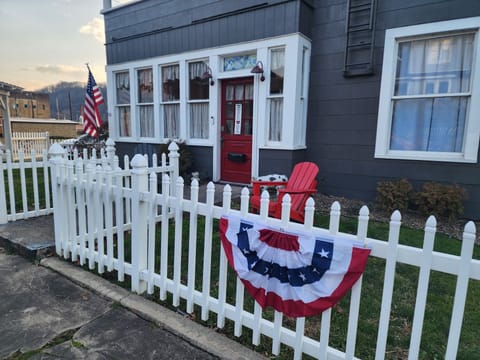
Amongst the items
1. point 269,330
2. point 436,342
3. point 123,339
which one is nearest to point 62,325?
point 123,339

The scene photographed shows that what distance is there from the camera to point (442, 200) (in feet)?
14.5

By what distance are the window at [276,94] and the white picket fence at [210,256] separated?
9.43 ft

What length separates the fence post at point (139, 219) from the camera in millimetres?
2416

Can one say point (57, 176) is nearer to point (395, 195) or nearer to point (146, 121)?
point (395, 195)

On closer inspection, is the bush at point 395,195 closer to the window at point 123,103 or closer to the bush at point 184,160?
the bush at point 184,160

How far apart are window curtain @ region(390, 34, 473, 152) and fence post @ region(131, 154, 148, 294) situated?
14.6 ft

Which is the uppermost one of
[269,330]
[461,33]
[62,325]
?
[461,33]

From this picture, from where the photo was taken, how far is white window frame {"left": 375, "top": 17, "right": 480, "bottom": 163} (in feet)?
14.5

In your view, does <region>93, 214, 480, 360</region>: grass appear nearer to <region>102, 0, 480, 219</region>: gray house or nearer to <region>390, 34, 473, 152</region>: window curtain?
<region>102, 0, 480, 219</region>: gray house

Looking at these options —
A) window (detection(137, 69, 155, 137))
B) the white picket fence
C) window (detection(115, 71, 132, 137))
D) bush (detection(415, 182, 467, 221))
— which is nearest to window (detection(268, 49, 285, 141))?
bush (detection(415, 182, 467, 221))

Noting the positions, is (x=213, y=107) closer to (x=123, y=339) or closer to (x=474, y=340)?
(x=123, y=339)

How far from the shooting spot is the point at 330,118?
562 centimetres

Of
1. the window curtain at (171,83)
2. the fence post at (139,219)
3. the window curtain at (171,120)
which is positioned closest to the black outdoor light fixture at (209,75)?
the window curtain at (171,83)

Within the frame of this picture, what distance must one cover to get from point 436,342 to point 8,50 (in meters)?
24.0
